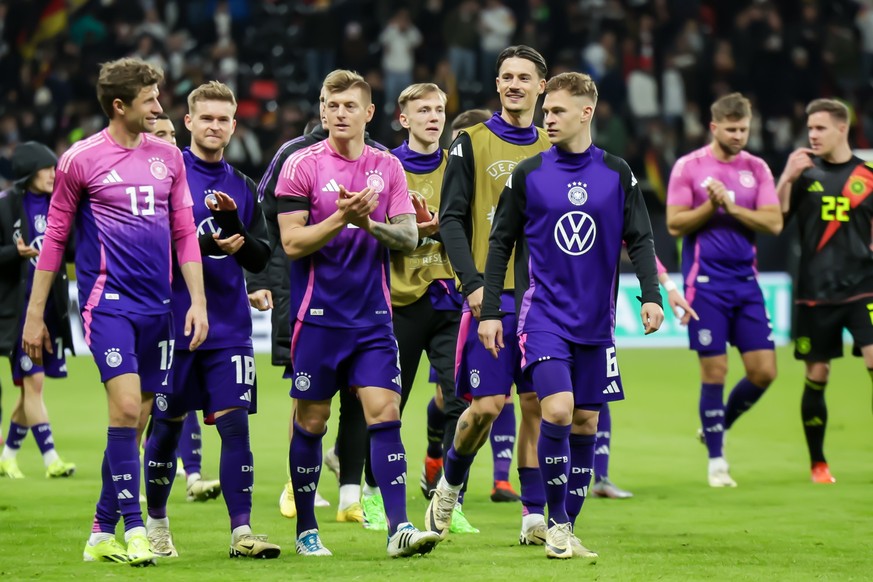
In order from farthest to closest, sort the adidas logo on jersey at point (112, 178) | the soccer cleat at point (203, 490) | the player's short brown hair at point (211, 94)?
the soccer cleat at point (203, 490)
the player's short brown hair at point (211, 94)
the adidas logo on jersey at point (112, 178)

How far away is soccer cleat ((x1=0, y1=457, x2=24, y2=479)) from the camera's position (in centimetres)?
1045

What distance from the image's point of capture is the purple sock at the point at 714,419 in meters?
10.5

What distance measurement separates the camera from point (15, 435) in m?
10.7

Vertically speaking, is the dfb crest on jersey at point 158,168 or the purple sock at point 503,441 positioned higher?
the dfb crest on jersey at point 158,168

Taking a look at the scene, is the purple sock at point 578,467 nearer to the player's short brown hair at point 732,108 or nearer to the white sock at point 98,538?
the white sock at point 98,538

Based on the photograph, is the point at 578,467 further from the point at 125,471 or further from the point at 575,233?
the point at 125,471

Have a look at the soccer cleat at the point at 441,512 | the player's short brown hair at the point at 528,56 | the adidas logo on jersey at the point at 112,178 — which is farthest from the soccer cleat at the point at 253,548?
the player's short brown hair at the point at 528,56

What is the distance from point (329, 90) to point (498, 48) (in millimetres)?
16782

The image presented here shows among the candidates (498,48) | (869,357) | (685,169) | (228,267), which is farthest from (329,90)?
(498,48)

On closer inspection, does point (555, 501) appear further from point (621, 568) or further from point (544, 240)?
point (544, 240)

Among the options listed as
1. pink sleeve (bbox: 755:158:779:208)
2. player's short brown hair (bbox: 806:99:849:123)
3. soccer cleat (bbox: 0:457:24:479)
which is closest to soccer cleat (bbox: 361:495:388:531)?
soccer cleat (bbox: 0:457:24:479)

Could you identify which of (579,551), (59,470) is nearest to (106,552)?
(579,551)

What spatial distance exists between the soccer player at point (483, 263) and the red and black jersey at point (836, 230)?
11.5 feet

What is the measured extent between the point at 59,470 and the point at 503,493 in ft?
10.7
